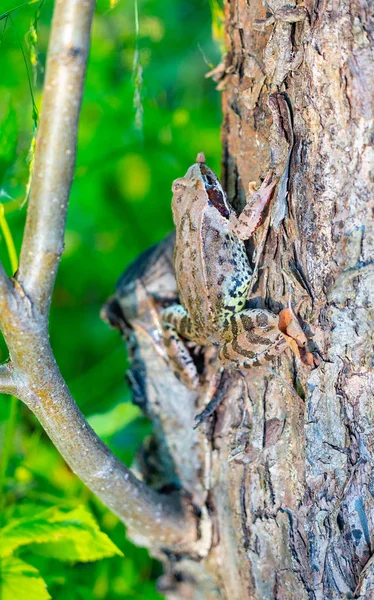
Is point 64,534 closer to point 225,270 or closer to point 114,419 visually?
point 114,419

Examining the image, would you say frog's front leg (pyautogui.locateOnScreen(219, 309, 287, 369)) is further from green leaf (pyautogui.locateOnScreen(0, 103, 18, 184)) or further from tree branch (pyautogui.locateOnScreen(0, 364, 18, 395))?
green leaf (pyautogui.locateOnScreen(0, 103, 18, 184))

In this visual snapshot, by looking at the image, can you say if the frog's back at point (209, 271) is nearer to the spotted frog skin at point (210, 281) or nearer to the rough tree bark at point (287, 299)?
the spotted frog skin at point (210, 281)

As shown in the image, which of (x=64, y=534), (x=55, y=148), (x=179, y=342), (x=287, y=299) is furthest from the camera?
(x=179, y=342)

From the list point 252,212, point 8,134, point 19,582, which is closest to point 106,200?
point 8,134

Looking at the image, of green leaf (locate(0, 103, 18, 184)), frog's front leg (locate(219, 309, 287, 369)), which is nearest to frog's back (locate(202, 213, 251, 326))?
frog's front leg (locate(219, 309, 287, 369))

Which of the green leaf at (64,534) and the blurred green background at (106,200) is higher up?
the blurred green background at (106,200)

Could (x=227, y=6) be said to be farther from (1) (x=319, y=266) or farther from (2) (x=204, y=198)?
(1) (x=319, y=266)

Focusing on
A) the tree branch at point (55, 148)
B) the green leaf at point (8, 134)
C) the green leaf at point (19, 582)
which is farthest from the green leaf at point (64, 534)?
the green leaf at point (8, 134)
